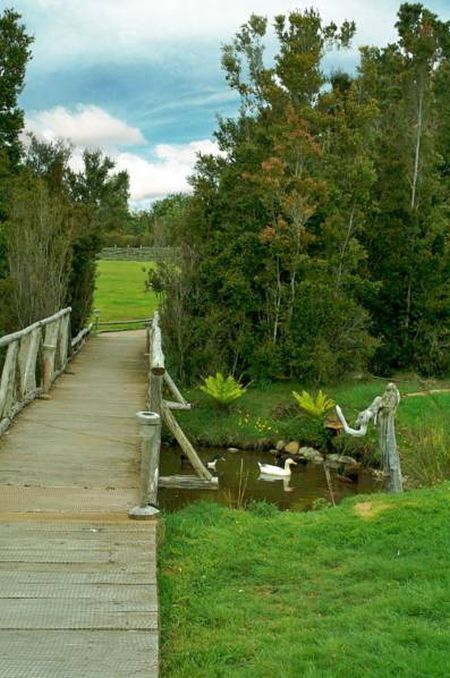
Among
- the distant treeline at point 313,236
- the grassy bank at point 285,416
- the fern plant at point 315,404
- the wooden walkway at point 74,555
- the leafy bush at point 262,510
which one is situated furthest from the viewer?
the distant treeline at point 313,236

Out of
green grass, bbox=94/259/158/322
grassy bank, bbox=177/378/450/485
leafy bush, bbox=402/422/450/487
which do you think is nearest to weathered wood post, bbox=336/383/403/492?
leafy bush, bbox=402/422/450/487

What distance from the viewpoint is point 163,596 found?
5.39 metres

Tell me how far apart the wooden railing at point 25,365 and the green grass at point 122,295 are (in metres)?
15.4

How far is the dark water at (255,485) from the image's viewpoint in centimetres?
1221

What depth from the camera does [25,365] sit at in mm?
12219

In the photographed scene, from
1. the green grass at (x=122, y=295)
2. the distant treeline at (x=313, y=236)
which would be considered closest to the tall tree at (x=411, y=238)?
the distant treeline at (x=313, y=236)

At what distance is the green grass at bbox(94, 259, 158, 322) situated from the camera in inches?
1567

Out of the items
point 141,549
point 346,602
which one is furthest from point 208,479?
point 346,602

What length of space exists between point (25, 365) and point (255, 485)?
4447 mm

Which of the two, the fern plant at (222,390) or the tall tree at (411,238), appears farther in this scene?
the tall tree at (411,238)

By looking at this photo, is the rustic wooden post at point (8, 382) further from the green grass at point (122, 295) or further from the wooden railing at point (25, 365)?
the green grass at point (122, 295)

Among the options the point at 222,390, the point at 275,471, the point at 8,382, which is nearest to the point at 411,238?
the point at 222,390

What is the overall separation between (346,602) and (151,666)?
1.58 meters

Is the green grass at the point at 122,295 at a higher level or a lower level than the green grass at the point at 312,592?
lower
